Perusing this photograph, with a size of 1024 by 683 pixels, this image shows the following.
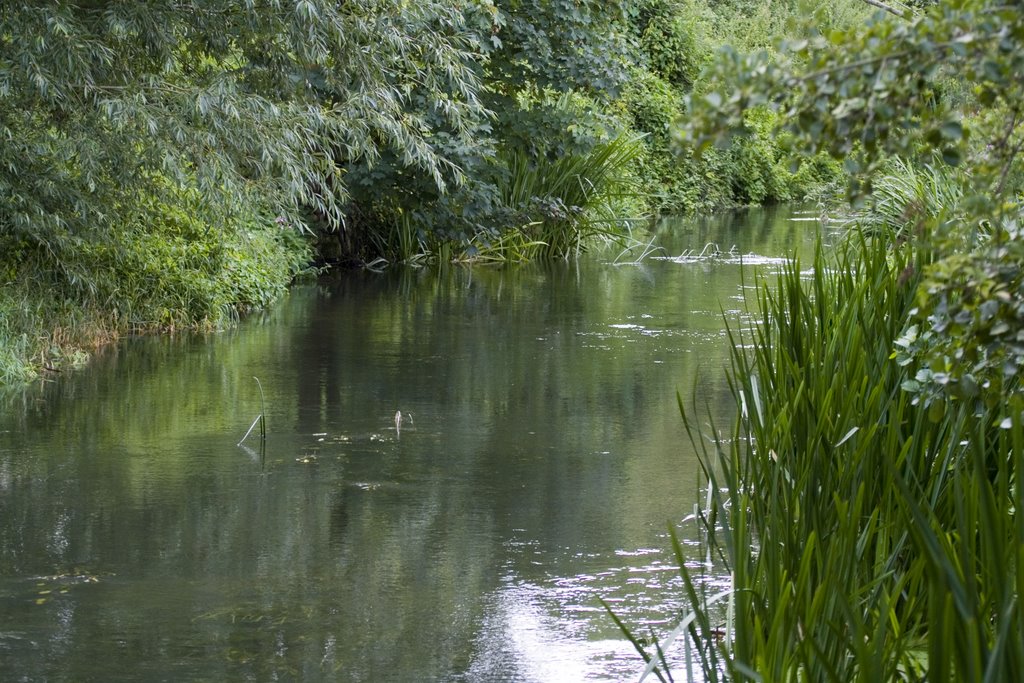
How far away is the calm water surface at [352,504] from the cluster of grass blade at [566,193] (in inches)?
252

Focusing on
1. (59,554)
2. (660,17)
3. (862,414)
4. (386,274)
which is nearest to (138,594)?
(59,554)

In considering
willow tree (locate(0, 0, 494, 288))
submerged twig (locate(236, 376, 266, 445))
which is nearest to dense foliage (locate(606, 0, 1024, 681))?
submerged twig (locate(236, 376, 266, 445))

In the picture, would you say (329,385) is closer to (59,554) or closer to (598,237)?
(59,554)

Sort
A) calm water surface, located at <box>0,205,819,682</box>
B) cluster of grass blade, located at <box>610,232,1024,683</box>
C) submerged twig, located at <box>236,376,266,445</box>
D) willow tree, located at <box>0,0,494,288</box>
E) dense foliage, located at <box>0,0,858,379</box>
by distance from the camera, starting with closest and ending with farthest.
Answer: cluster of grass blade, located at <box>610,232,1024,683</box>
calm water surface, located at <box>0,205,819,682</box>
submerged twig, located at <box>236,376,266,445</box>
willow tree, located at <box>0,0,494,288</box>
dense foliage, located at <box>0,0,858,379</box>

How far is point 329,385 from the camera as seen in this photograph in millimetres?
9914

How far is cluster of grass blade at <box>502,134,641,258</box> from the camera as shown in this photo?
62.0 ft

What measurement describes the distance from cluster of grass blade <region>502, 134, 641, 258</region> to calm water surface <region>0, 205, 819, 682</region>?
640cm

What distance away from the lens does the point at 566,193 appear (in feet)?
64.3

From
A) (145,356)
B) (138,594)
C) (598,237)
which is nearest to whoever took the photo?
(138,594)

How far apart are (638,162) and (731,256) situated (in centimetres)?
837

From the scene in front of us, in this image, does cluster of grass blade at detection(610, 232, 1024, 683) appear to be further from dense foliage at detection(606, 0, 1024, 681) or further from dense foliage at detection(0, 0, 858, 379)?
dense foliage at detection(0, 0, 858, 379)

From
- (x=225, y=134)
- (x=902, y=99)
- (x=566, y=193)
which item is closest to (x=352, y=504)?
(x=225, y=134)

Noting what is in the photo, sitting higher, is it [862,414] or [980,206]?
[980,206]

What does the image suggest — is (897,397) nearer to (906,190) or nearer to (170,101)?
(170,101)
